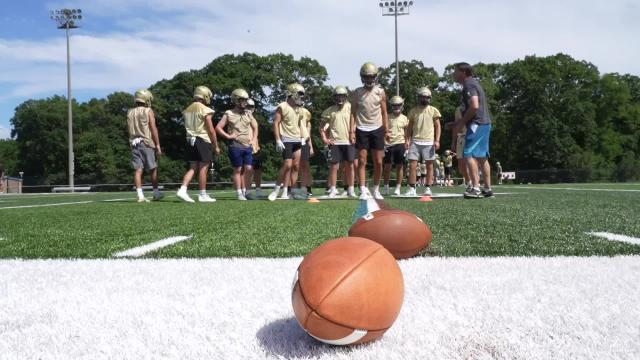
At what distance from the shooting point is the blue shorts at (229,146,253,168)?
10.3 m

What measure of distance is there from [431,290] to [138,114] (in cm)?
829

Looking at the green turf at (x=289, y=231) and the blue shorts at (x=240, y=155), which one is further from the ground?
the blue shorts at (x=240, y=155)

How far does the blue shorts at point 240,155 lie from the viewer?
1030 cm

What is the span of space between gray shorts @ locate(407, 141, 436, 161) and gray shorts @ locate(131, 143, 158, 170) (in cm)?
499

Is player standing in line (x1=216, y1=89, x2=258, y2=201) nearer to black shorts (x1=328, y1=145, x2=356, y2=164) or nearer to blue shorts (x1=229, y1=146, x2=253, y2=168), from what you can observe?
blue shorts (x1=229, y1=146, x2=253, y2=168)

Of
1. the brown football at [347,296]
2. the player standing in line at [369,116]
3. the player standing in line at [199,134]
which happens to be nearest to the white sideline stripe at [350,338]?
the brown football at [347,296]

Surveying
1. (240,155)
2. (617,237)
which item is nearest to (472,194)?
(240,155)

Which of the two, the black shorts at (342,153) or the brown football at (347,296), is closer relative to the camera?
the brown football at (347,296)

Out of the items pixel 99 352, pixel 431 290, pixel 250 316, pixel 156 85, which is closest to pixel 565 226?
pixel 431 290

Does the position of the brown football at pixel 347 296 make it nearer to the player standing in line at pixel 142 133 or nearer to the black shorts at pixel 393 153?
the player standing in line at pixel 142 133

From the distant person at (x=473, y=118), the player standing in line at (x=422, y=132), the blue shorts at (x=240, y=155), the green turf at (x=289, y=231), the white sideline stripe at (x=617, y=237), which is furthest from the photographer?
the player standing in line at (x=422, y=132)

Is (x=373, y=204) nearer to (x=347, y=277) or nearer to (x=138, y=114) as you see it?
(x=347, y=277)

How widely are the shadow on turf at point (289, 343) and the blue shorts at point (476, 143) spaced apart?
651cm

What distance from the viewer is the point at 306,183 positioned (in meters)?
11.8
